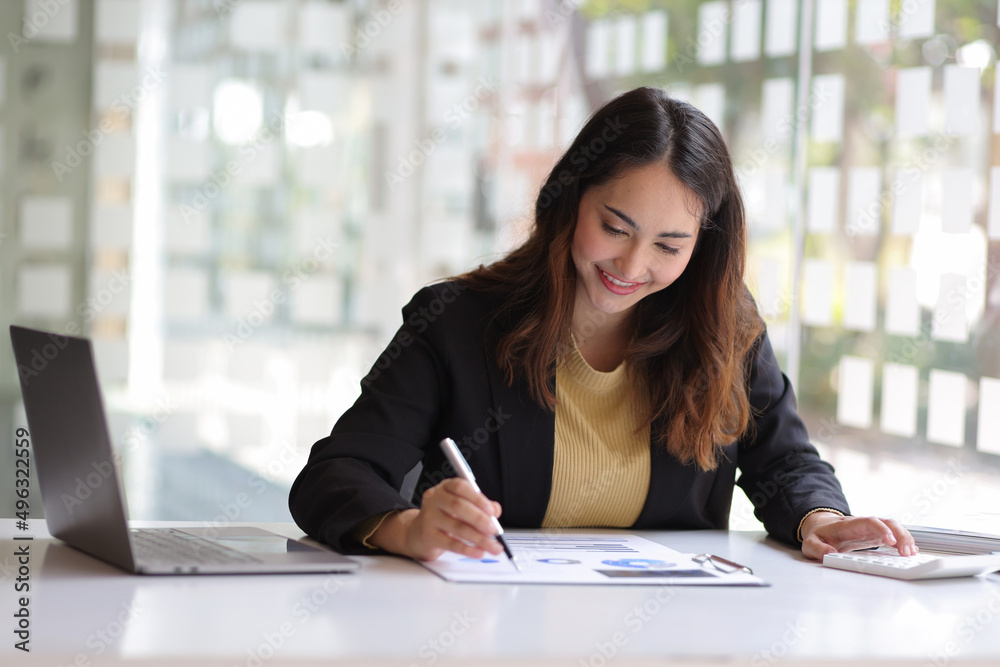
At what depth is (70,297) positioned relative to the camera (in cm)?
318

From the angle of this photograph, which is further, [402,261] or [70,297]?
[402,261]

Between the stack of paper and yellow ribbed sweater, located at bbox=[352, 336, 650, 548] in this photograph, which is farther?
yellow ribbed sweater, located at bbox=[352, 336, 650, 548]

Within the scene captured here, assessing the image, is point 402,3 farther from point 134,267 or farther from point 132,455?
point 132,455

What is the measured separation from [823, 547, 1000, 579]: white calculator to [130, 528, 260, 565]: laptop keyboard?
0.74m

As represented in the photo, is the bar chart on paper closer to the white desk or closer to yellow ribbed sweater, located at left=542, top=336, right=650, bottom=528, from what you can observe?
the white desk

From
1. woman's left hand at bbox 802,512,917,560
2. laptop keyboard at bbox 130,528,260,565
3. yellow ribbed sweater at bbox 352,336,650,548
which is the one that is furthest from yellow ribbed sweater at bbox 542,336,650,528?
laptop keyboard at bbox 130,528,260,565

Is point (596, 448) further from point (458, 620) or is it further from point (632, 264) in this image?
point (458, 620)

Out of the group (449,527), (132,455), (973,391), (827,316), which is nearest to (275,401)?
(132,455)

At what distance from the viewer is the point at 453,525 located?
1.20m

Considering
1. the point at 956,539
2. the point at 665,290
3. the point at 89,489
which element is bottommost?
the point at 956,539

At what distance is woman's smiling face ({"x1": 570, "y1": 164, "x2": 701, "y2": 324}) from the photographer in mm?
1602

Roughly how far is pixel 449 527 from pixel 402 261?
2315mm

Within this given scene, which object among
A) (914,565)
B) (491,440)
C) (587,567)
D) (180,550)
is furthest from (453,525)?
(914,565)

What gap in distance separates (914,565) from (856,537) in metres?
0.15
